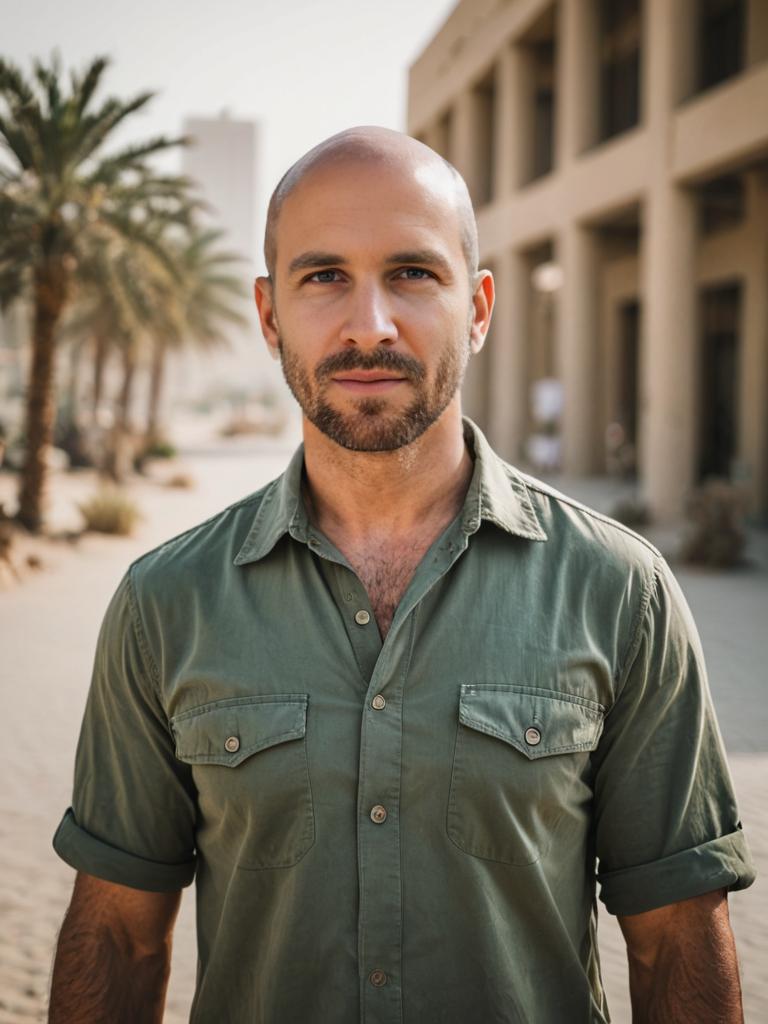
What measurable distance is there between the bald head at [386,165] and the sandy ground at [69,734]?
3.41 metres

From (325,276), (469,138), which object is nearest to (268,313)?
(325,276)

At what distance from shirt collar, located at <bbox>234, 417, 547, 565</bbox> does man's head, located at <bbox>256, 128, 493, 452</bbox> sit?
0.17m

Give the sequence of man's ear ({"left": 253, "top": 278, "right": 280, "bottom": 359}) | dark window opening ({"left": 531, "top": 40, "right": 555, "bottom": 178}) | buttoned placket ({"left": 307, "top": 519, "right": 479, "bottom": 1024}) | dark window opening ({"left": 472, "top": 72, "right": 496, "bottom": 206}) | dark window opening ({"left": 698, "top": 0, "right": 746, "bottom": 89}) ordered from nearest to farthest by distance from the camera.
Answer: buttoned placket ({"left": 307, "top": 519, "right": 479, "bottom": 1024})
man's ear ({"left": 253, "top": 278, "right": 280, "bottom": 359})
dark window opening ({"left": 698, "top": 0, "right": 746, "bottom": 89})
dark window opening ({"left": 531, "top": 40, "right": 555, "bottom": 178})
dark window opening ({"left": 472, "top": 72, "right": 496, "bottom": 206})

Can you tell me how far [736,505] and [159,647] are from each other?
14532 mm

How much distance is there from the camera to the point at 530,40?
91.3 ft

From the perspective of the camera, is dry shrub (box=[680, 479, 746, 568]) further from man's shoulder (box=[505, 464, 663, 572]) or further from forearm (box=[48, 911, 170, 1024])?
forearm (box=[48, 911, 170, 1024])

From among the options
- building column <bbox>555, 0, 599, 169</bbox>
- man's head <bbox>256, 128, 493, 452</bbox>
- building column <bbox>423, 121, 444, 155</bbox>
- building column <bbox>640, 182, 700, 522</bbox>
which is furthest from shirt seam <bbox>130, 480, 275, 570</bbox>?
building column <bbox>423, 121, 444, 155</bbox>

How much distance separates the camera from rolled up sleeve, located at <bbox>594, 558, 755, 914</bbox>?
1984mm

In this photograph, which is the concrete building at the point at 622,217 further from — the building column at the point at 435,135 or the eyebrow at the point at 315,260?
the eyebrow at the point at 315,260

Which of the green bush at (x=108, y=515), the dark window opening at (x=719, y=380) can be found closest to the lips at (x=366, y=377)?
the green bush at (x=108, y=515)

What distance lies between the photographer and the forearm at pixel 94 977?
6.79 feet

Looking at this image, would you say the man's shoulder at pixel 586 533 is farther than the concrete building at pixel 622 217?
No

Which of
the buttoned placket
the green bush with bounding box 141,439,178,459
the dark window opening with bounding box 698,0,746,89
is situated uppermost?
the dark window opening with bounding box 698,0,746,89

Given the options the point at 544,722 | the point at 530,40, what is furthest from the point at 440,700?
the point at 530,40
